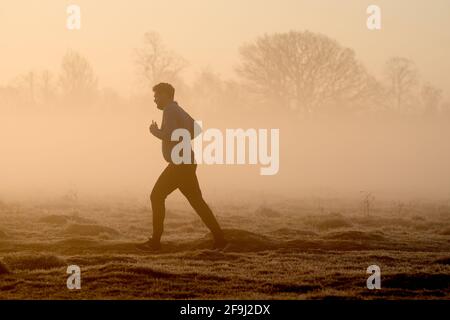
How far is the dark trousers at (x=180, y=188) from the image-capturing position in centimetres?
1216

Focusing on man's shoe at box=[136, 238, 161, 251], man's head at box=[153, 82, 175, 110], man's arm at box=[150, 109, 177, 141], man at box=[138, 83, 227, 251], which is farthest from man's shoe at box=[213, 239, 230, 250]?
man's head at box=[153, 82, 175, 110]

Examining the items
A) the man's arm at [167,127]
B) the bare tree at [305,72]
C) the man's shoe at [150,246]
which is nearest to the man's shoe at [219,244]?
the man's shoe at [150,246]

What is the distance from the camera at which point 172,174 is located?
12.2m

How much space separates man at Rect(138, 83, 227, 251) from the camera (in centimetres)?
1206

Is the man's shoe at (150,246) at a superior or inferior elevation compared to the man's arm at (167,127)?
inferior

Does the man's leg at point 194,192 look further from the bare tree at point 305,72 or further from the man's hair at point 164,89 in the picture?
the bare tree at point 305,72

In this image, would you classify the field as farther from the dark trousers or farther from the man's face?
the man's face

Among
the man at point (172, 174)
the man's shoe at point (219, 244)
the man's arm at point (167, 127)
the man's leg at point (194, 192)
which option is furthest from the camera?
the man's shoe at point (219, 244)

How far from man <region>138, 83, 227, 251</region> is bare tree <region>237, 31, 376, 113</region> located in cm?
4235

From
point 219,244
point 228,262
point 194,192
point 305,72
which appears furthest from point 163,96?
point 305,72

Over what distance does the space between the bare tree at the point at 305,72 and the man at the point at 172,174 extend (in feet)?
139

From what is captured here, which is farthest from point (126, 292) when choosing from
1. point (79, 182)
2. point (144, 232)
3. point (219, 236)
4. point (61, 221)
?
point (79, 182)

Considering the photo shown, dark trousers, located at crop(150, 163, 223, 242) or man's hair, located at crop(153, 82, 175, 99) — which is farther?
man's hair, located at crop(153, 82, 175, 99)
